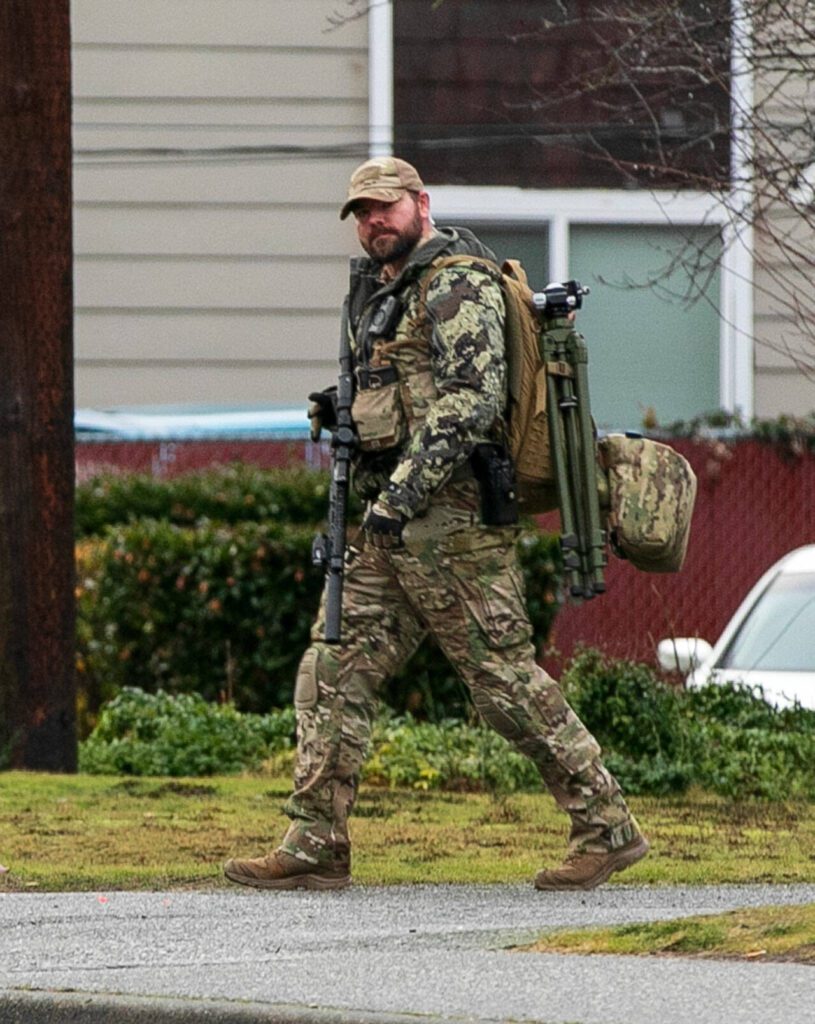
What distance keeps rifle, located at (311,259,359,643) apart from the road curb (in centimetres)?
197

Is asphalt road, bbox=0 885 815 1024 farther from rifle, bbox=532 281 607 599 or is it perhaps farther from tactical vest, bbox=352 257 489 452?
tactical vest, bbox=352 257 489 452

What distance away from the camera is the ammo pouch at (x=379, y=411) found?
7.25 metres

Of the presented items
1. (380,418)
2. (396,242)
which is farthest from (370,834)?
(396,242)

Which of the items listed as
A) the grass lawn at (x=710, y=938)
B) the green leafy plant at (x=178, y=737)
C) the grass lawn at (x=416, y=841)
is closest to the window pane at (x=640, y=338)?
the green leafy plant at (x=178, y=737)

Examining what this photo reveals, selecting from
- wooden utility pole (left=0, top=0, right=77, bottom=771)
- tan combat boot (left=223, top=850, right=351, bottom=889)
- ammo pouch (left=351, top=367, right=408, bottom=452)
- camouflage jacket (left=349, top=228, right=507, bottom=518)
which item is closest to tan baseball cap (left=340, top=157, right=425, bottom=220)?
camouflage jacket (left=349, top=228, right=507, bottom=518)

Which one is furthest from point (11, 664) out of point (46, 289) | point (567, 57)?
point (567, 57)

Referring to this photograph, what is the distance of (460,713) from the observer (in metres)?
12.9

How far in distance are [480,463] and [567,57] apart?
930 centimetres

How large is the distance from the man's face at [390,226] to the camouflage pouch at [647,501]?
33.8 inches

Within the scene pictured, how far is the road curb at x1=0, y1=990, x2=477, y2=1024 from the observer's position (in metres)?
5.06

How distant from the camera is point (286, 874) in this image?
738 centimetres

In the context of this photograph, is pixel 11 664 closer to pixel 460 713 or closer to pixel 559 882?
pixel 460 713

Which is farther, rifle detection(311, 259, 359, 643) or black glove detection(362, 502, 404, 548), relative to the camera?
rifle detection(311, 259, 359, 643)

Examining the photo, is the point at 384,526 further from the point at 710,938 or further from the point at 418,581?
the point at 710,938
